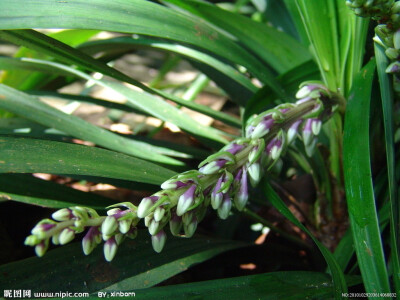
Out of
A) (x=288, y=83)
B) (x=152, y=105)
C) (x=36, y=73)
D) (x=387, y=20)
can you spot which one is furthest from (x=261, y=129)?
(x=36, y=73)

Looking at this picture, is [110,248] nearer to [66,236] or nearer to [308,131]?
[66,236]

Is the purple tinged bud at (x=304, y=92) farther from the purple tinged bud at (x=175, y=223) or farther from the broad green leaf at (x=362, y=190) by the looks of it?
the purple tinged bud at (x=175, y=223)

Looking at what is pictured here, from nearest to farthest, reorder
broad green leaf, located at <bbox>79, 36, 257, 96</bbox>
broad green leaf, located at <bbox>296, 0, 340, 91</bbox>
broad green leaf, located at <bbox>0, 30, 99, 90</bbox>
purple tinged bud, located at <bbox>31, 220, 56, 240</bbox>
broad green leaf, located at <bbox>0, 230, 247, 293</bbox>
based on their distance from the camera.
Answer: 1. purple tinged bud, located at <bbox>31, 220, 56, 240</bbox>
2. broad green leaf, located at <bbox>0, 230, 247, 293</bbox>
3. broad green leaf, located at <bbox>296, 0, 340, 91</bbox>
4. broad green leaf, located at <bbox>79, 36, 257, 96</bbox>
5. broad green leaf, located at <bbox>0, 30, 99, 90</bbox>

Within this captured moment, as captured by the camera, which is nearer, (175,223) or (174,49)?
(175,223)

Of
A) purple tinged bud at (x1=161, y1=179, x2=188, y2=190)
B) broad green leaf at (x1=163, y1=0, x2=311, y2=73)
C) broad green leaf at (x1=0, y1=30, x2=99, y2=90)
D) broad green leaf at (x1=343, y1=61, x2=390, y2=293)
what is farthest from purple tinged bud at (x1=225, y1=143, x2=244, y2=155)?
broad green leaf at (x1=0, y1=30, x2=99, y2=90)

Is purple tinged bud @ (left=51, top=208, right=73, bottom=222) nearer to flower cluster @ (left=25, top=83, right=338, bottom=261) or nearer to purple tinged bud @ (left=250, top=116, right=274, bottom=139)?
flower cluster @ (left=25, top=83, right=338, bottom=261)

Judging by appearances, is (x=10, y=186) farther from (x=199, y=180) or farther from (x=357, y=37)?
(x=357, y=37)
